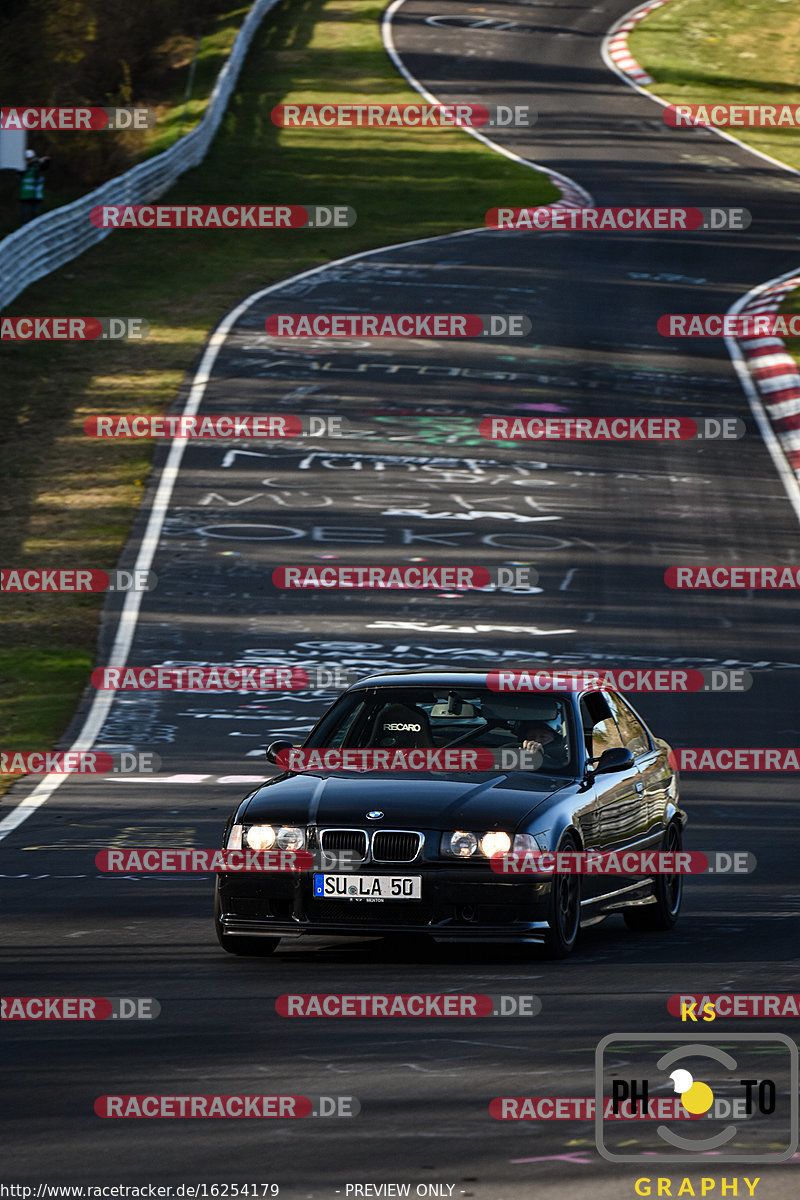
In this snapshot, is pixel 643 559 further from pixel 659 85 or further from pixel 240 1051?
pixel 659 85

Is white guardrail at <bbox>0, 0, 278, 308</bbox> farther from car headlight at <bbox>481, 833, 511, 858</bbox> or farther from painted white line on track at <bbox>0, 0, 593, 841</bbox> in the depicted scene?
car headlight at <bbox>481, 833, 511, 858</bbox>

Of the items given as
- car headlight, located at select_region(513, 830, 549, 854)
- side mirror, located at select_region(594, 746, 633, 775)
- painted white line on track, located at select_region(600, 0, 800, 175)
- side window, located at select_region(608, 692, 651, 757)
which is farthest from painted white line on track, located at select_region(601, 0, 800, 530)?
car headlight, located at select_region(513, 830, 549, 854)

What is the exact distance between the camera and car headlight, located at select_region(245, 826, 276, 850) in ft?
31.4

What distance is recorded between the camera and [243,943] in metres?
9.76

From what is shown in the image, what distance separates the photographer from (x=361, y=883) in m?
9.38

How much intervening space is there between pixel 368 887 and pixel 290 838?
1.45ft

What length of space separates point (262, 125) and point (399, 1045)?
4424cm

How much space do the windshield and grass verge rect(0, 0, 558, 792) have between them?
7.76 metres

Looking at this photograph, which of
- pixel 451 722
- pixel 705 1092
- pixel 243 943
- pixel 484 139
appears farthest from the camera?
pixel 484 139

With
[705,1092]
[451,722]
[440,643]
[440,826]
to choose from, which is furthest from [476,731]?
[440,643]

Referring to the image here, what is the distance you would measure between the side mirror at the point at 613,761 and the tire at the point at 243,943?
1.80 m

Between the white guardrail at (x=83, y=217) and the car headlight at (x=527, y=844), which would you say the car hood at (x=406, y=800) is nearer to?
the car headlight at (x=527, y=844)

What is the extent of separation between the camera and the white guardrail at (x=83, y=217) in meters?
35.2

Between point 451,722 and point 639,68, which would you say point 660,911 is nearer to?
point 451,722
